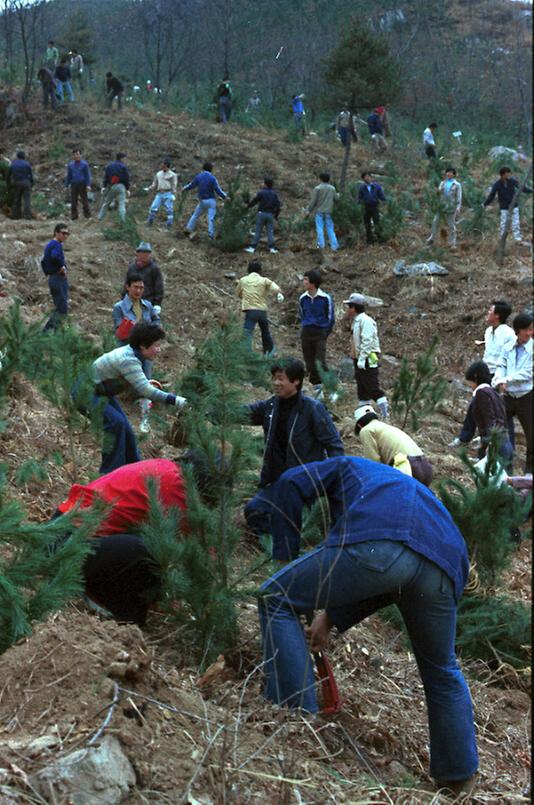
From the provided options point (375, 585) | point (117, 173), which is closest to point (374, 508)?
point (375, 585)

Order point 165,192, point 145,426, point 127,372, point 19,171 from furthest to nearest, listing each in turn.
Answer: point 165,192
point 19,171
point 145,426
point 127,372

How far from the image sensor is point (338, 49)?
69.9 feet

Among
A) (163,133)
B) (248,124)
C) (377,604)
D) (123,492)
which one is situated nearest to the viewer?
Answer: (377,604)

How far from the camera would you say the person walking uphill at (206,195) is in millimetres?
16594

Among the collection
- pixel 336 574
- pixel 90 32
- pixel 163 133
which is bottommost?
pixel 336 574

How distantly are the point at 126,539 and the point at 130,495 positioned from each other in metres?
0.20


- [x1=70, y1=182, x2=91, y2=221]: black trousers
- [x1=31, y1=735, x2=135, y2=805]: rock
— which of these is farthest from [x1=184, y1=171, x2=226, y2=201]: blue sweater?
[x1=31, y1=735, x2=135, y2=805]: rock

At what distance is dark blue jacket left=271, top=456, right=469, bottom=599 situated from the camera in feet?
11.1

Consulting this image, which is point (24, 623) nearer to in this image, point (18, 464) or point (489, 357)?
point (18, 464)

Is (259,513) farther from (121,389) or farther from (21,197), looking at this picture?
(21,197)

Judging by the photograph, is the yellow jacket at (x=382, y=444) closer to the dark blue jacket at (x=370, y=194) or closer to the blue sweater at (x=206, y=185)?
the blue sweater at (x=206, y=185)

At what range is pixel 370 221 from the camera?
17406 millimetres

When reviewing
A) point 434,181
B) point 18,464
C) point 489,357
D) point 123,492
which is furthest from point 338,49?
point 123,492

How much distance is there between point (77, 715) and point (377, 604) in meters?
1.30
